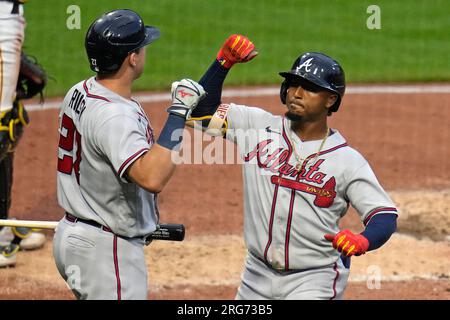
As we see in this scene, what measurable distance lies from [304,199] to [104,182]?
37.7 inches

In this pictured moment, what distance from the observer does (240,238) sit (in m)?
7.80

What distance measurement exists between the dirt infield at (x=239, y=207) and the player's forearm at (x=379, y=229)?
2.09m

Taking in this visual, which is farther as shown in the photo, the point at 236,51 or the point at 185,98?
the point at 236,51

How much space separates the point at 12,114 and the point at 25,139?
10.5ft

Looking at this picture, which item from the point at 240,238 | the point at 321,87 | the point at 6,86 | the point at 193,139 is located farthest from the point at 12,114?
the point at 321,87

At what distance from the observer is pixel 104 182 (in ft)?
14.9

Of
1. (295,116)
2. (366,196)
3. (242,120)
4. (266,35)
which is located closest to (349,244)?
(366,196)

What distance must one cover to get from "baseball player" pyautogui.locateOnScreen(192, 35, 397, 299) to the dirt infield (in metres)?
1.92

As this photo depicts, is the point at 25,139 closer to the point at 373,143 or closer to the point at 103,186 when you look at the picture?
the point at 373,143

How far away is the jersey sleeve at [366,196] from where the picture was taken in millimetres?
4602

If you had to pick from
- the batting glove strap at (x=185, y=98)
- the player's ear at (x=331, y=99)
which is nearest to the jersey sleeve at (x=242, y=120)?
the player's ear at (x=331, y=99)

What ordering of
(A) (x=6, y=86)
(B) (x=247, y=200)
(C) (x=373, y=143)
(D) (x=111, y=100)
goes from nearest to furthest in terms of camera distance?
(D) (x=111, y=100), (B) (x=247, y=200), (A) (x=6, y=86), (C) (x=373, y=143)

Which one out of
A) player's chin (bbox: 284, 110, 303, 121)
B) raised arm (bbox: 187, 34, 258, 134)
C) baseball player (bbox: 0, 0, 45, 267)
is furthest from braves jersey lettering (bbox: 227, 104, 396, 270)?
baseball player (bbox: 0, 0, 45, 267)

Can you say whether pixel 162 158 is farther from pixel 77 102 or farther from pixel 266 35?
pixel 266 35
